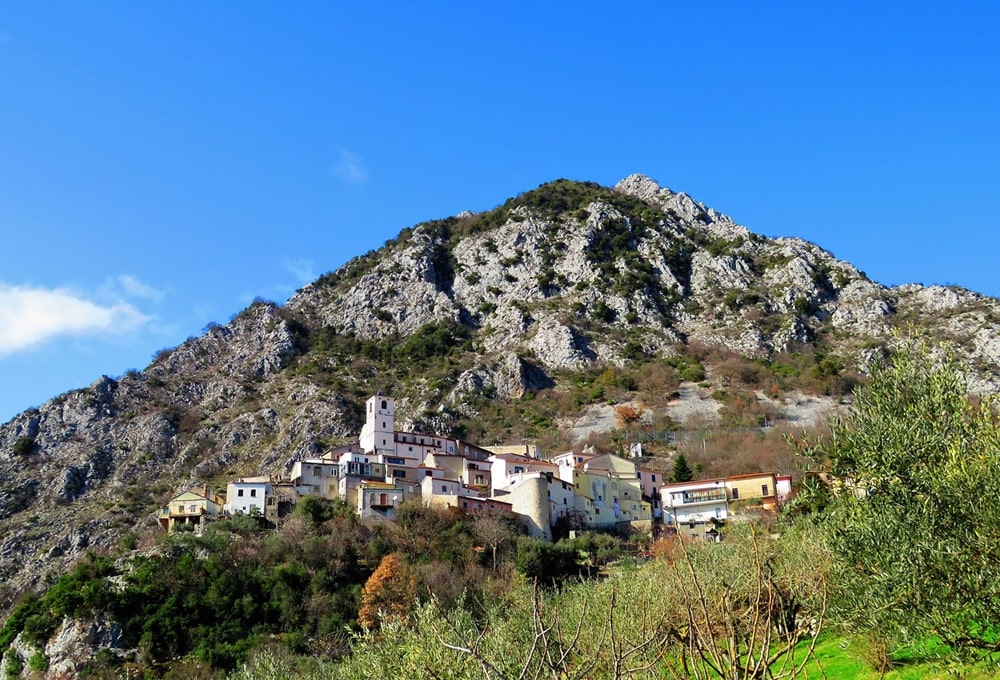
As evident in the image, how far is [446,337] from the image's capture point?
110m

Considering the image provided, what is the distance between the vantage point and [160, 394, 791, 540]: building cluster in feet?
205

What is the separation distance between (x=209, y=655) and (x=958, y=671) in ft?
131

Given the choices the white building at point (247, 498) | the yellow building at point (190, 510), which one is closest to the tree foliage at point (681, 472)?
the white building at point (247, 498)

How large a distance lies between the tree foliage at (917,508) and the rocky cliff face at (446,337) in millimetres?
62057

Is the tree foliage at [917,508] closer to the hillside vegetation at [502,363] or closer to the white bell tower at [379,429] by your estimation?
the hillside vegetation at [502,363]

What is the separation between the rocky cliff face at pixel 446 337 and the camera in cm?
8056

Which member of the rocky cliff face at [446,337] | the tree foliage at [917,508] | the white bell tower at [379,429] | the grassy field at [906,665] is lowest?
the grassy field at [906,665]

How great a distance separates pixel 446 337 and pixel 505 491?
45506mm

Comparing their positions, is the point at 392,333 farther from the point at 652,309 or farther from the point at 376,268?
the point at 652,309

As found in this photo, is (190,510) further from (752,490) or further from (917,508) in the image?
(917,508)

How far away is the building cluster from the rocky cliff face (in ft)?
33.7

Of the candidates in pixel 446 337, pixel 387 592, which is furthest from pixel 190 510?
pixel 446 337

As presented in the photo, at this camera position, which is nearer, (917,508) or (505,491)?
(917,508)

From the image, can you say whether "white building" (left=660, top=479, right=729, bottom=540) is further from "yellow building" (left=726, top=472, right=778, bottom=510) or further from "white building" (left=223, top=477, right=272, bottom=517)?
"white building" (left=223, top=477, right=272, bottom=517)
